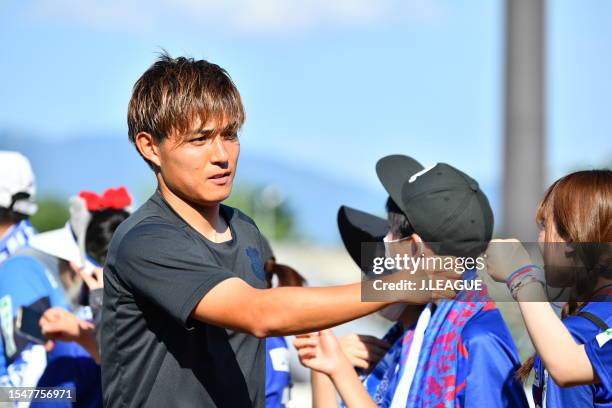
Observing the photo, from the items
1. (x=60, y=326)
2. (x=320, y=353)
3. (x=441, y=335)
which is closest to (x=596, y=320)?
(x=441, y=335)

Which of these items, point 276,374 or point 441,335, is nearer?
point 441,335

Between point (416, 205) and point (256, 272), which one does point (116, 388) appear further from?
point (416, 205)

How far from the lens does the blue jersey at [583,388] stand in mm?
2955

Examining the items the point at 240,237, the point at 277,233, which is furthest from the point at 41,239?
the point at 277,233

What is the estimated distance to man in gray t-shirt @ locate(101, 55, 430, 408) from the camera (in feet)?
8.04

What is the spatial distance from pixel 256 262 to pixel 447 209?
0.77m

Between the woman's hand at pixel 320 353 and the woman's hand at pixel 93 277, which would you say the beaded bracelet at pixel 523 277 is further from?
the woman's hand at pixel 93 277

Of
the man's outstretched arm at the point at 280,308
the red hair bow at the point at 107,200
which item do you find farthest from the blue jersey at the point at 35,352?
the man's outstretched arm at the point at 280,308

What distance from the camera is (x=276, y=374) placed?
178 inches

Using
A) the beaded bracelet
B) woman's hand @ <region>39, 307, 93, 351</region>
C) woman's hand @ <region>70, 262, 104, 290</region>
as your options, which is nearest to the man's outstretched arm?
the beaded bracelet

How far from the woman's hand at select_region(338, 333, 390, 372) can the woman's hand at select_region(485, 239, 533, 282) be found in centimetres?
115

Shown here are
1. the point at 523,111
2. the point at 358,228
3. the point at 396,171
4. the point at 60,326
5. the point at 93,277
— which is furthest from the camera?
the point at 523,111

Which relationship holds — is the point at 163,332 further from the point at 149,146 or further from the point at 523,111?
the point at 523,111

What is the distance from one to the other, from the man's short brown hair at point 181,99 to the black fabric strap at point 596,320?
1.25 meters
